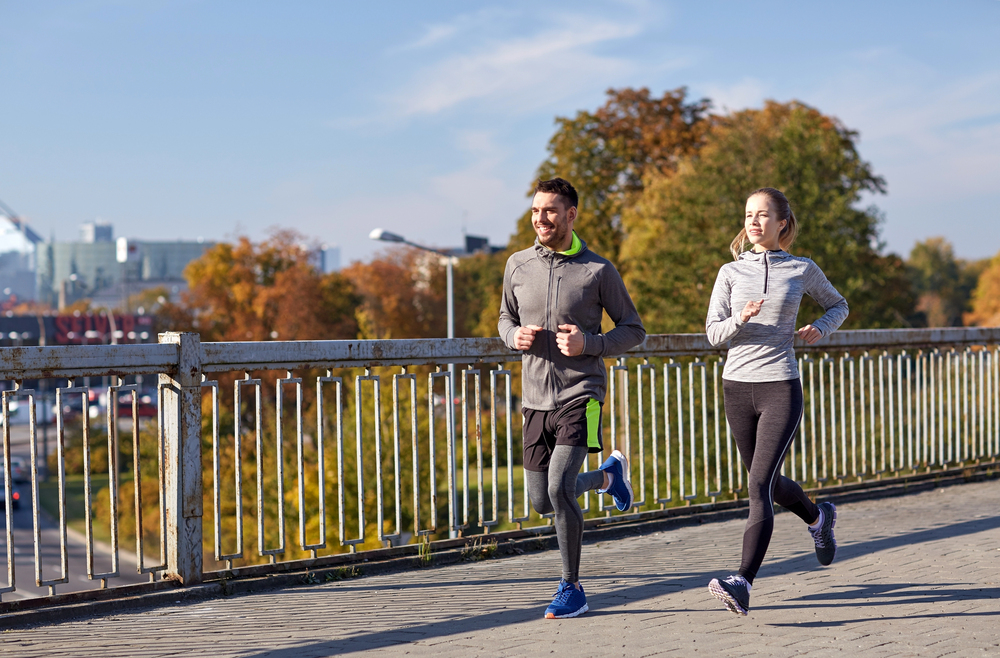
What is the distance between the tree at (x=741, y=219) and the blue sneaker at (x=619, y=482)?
27605 millimetres

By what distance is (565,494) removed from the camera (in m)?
4.48

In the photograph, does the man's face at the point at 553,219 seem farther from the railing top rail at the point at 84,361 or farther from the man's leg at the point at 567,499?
the railing top rail at the point at 84,361

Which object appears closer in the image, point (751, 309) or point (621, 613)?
point (751, 309)

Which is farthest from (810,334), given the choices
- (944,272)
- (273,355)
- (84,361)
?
(944,272)

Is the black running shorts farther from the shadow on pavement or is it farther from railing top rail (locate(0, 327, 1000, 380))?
railing top rail (locate(0, 327, 1000, 380))

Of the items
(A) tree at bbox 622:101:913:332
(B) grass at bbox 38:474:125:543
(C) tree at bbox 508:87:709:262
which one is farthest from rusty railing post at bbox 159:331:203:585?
(B) grass at bbox 38:474:125:543

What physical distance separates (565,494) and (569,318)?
773 millimetres

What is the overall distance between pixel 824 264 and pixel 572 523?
3055cm

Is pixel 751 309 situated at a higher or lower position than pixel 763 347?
higher

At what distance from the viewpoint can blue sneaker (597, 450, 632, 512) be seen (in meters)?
4.84

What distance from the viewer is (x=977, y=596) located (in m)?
4.76

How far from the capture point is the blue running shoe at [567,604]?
4500mm

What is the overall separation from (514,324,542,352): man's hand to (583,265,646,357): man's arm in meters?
0.22

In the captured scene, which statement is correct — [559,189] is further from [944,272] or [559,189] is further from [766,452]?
[944,272]
